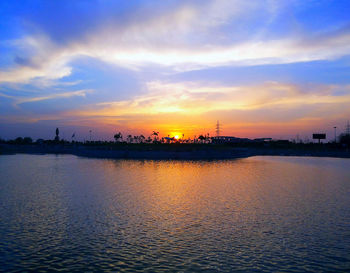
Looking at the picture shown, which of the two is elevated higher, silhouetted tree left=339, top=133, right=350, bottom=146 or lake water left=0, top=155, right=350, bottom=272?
silhouetted tree left=339, top=133, right=350, bottom=146

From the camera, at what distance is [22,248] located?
46.0 ft

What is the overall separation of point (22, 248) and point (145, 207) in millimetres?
10005

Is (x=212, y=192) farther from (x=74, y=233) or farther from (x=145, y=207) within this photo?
(x=74, y=233)

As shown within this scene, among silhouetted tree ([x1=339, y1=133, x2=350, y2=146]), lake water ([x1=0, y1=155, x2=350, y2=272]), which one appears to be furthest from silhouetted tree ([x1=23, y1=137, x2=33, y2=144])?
silhouetted tree ([x1=339, y1=133, x2=350, y2=146])

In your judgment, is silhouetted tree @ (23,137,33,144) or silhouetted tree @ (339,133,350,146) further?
silhouetted tree @ (23,137,33,144)

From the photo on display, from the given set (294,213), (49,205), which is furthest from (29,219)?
(294,213)

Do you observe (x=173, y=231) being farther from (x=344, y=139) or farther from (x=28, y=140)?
(x=28, y=140)

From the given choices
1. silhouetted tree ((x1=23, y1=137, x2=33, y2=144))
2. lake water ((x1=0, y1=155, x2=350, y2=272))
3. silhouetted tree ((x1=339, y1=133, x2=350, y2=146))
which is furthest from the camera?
silhouetted tree ((x1=23, y1=137, x2=33, y2=144))

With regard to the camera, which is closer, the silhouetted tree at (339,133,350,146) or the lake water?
the lake water

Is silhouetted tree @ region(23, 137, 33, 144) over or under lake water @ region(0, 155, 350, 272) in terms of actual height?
over

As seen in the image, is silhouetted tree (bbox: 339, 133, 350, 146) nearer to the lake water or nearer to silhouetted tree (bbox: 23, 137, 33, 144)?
the lake water

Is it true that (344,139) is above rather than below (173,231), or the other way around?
above

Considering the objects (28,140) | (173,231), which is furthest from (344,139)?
(28,140)

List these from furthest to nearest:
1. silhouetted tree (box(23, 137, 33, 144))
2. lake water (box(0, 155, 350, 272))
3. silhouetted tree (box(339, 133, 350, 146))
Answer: silhouetted tree (box(23, 137, 33, 144)), silhouetted tree (box(339, 133, 350, 146)), lake water (box(0, 155, 350, 272))
